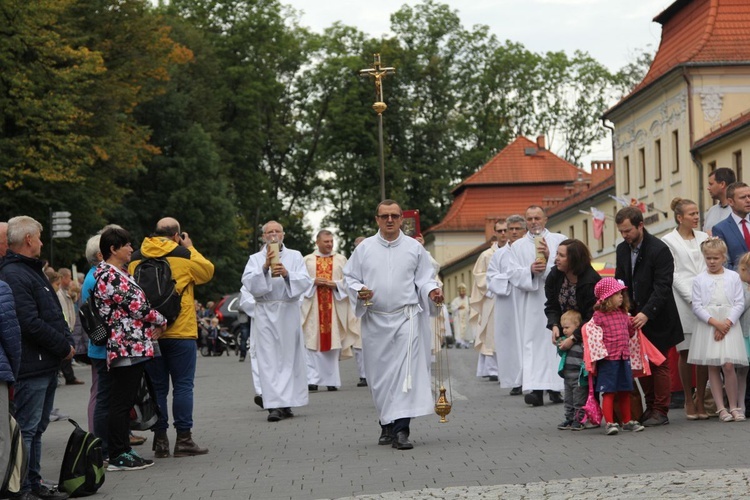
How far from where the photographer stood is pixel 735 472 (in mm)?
9195

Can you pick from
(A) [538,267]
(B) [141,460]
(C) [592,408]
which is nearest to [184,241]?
(B) [141,460]

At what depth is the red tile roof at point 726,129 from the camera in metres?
43.7

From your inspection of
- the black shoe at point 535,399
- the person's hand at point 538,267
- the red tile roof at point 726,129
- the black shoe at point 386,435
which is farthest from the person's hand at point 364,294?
the red tile roof at point 726,129

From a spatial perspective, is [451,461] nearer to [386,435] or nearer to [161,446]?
[386,435]

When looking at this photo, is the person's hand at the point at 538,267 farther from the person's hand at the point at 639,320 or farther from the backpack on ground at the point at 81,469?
the backpack on ground at the point at 81,469

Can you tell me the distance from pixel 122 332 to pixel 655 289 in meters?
4.74

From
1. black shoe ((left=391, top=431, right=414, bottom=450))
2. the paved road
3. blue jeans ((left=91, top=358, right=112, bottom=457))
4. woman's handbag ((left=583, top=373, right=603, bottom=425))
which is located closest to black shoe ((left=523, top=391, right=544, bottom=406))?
the paved road

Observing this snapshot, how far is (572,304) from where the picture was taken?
1312 centimetres

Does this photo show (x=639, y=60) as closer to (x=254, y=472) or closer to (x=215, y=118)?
(x=215, y=118)

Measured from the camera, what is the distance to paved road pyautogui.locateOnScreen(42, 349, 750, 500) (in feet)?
29.5

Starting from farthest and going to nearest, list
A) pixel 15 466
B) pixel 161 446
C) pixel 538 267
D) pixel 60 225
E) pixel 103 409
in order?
pixel 60 225 → pixel 538 267 → pixel 161 446 → pixel 103 409 → pixel 15 466

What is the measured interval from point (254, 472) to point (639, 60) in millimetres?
66408

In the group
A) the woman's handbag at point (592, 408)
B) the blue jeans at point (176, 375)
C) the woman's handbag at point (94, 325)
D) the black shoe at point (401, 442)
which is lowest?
the black shoe at point (401, 442)

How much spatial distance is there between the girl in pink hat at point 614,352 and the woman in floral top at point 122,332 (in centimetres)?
374
